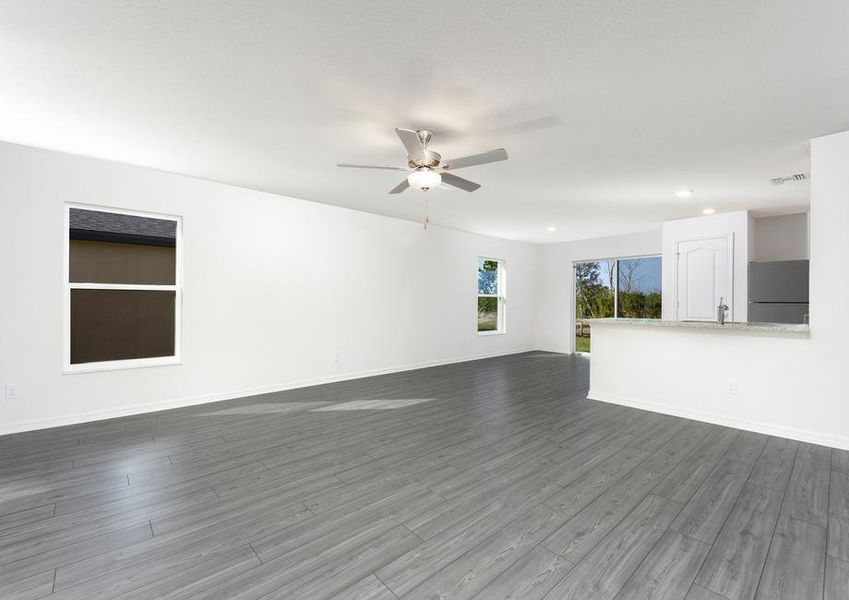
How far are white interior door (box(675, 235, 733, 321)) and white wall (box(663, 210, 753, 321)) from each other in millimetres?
70

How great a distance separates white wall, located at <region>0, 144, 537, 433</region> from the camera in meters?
3.46

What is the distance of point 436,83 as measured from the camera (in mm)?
2359

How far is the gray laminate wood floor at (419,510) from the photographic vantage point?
64.7 inches

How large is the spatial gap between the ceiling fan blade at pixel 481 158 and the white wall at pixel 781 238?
514cm

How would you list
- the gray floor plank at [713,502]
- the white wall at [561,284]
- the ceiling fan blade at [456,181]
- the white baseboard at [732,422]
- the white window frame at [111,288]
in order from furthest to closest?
the white wall at [561,284], the white window frame at [111,288], the ceiling fan blade at [456,181], the white baseboard at [732,422], the gray floor plank at [713,502]

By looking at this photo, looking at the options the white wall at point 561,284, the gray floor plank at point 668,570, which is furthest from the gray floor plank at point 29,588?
the white wall at point 561,284

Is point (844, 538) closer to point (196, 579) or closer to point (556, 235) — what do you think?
point (196, 579)

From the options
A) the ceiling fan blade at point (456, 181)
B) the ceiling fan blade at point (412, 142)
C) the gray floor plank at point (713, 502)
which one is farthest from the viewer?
the ceiling fan blade at point (456, 181)

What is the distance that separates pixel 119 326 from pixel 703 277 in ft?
31.0

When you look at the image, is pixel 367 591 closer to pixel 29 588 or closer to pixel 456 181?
pixel 29 588

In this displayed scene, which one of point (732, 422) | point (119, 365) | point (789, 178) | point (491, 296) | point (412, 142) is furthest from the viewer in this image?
point (491, 296)

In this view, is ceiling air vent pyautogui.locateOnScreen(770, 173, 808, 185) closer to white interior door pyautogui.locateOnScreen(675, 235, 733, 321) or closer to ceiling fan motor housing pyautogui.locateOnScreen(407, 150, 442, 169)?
white interior door pyautogui.locateOnScreen(675, 235, 733, 321)

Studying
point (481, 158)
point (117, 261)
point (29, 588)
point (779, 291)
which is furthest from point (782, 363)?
point (117, 261)

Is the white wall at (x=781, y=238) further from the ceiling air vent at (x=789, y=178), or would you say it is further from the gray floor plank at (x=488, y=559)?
the gray floor plank at (x=488, y=559)
